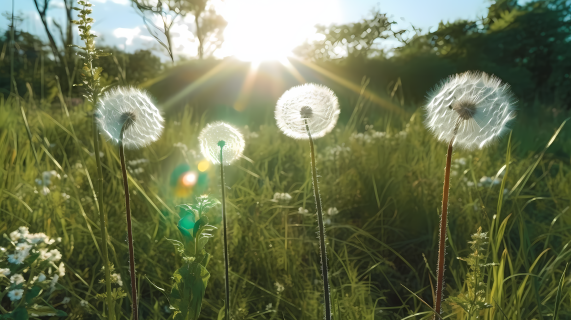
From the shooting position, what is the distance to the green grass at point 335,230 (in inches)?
70.8

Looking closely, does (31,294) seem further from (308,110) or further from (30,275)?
(308,110)

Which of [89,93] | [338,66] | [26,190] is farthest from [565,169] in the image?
[338,66]

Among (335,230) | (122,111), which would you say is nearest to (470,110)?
(122,111)

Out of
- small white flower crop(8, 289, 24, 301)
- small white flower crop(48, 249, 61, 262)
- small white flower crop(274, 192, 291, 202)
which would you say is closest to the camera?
small white flower crop(8, 289, 24, 301)

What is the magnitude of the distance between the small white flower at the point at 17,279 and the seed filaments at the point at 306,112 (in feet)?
4.44

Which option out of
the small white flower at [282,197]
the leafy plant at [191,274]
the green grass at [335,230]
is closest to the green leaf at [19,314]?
the green grass at [335,230]

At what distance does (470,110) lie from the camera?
Answer: 4.13ft

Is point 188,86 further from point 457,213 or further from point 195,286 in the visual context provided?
point 195,286

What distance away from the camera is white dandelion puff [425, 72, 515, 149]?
4.17ft

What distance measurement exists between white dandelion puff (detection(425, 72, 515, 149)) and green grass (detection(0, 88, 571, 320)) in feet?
0.51

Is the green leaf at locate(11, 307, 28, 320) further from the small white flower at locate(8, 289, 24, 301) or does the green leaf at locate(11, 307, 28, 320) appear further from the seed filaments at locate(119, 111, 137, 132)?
the seed filaments at locate(119, 111, 137, 132)

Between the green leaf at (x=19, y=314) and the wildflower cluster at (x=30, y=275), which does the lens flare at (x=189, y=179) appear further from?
the green leaf at (x=19, y=314)

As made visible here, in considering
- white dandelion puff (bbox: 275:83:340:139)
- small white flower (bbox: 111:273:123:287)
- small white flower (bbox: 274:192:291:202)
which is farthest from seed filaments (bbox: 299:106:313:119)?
small white flower (bbox: 274:192:291:202)

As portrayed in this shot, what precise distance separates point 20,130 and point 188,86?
18.7 ft
